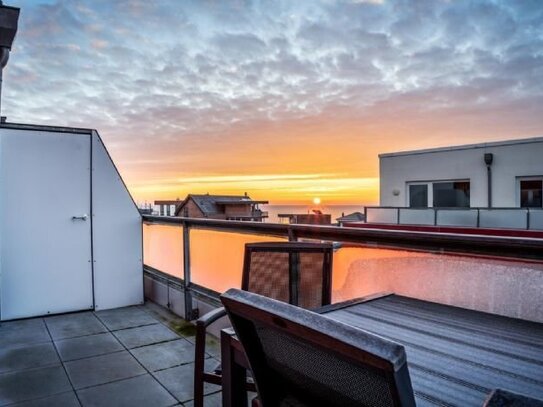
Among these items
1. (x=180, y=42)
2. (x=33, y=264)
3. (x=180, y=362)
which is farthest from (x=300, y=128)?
(x=180, y=362)

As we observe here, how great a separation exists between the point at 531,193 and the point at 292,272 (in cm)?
1050

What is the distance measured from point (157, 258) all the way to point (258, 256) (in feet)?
10.7

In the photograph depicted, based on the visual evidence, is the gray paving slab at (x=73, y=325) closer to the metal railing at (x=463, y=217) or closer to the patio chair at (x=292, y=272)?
the patio chair at (x=292, y=272)

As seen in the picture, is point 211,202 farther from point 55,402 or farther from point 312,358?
point 312,358

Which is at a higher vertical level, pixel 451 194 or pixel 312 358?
pixel 451 194

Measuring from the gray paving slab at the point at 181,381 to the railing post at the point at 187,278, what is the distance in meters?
1.12

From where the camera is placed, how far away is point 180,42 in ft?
22.1

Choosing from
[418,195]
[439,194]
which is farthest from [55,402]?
[418,195]

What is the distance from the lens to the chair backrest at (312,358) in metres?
0.67

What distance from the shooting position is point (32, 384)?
297 cm

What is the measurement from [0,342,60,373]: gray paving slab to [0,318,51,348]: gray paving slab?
14 centimetres

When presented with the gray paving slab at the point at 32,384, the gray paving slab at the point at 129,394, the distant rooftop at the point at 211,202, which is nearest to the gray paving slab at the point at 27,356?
the gray paving slab at the point at 32,384

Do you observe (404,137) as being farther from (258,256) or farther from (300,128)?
(258,256)

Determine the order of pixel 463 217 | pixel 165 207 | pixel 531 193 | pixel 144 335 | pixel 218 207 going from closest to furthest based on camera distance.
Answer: pixel 144 335 → pixel 165 207 → pixel 463 217 → pixel 531 193 → pixel 218 207
